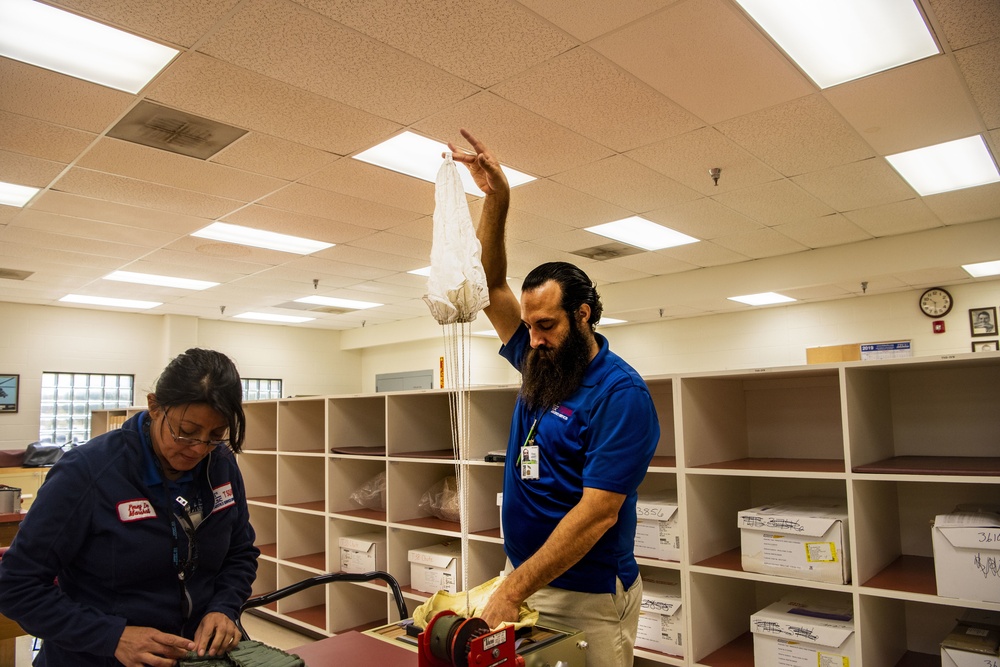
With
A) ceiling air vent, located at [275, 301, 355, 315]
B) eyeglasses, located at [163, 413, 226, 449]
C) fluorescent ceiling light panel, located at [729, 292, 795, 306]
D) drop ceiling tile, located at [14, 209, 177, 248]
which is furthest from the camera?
ceiling air vent, located at [275, 301, 355, 315]

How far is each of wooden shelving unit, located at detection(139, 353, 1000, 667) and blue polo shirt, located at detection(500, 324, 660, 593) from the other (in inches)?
38.4

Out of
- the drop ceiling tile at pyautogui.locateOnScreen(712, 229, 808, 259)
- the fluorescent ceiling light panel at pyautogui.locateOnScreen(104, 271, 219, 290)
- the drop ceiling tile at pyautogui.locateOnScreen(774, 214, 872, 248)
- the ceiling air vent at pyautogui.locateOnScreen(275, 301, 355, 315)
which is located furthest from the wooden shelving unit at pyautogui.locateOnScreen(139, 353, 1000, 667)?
the ceiling air vent at pyautogui.locateOnScreen(275, 301, 355, 315)

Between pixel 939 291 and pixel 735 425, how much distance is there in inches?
200

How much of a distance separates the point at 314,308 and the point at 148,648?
7.86 metres

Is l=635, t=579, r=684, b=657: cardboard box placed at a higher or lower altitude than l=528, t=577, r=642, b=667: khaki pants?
lower

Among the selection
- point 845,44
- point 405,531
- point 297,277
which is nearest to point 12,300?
point 297,277

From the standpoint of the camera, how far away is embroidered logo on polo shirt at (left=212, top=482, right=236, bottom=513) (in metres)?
1.54

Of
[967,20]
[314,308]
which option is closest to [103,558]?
[967,20]

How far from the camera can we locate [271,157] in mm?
3873

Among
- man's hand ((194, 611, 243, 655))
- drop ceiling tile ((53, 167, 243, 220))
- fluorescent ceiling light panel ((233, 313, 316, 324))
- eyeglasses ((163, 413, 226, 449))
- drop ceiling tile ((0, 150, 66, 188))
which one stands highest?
drop ceiling tile ((0, 150, 66, 188))

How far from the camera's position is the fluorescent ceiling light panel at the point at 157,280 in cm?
671

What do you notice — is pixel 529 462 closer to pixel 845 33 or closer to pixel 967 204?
pixel 845 33

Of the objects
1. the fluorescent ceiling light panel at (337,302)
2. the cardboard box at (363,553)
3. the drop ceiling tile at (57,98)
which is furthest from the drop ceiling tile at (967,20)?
the fluorescent ceiling light panel at (337,302)

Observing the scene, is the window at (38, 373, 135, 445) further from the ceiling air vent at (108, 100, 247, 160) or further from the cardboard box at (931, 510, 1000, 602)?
the cardboard box at (931, 510, 1000, 602)
